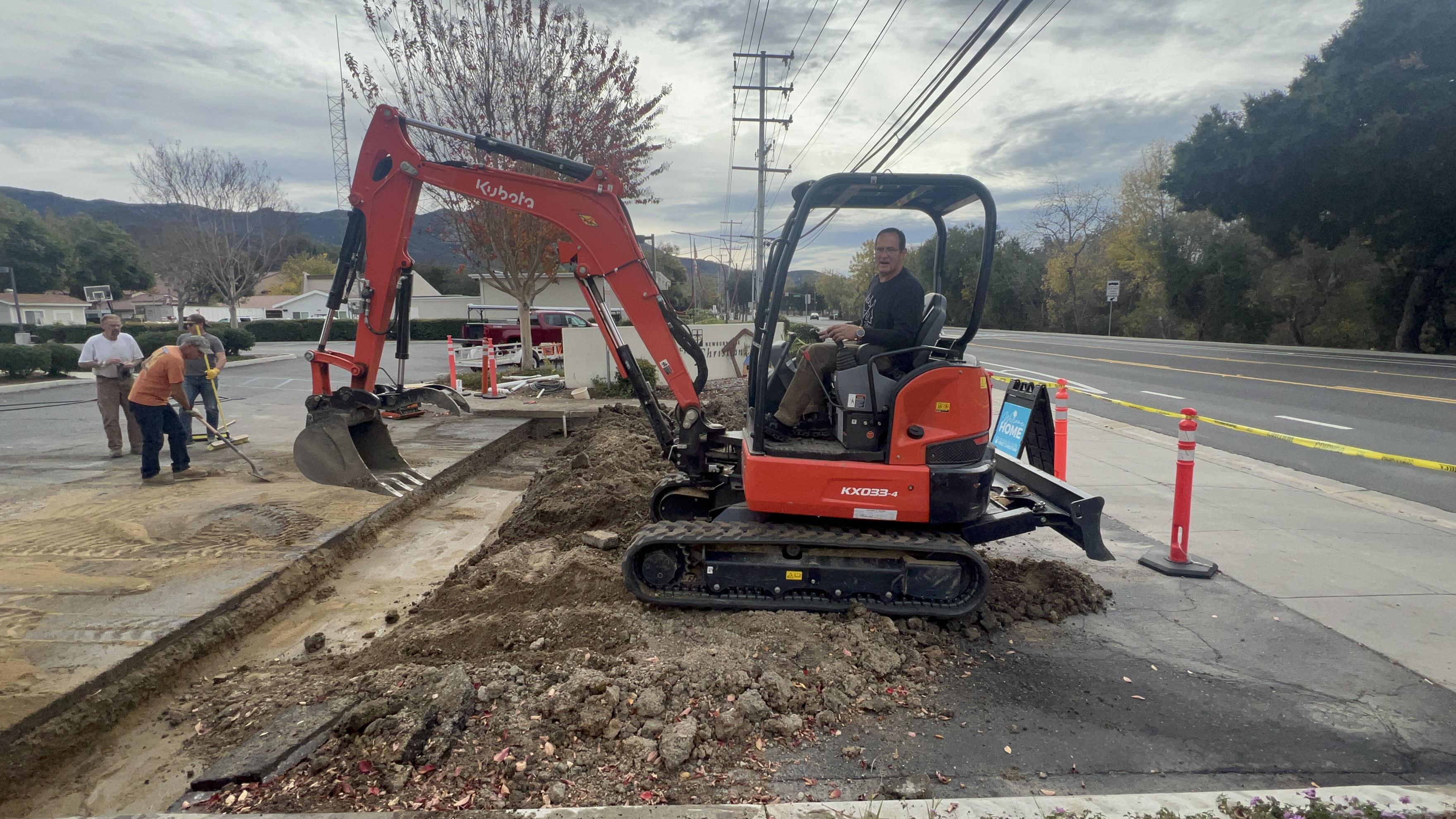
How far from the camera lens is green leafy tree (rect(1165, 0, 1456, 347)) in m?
22.0

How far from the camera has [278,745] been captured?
10.4ft

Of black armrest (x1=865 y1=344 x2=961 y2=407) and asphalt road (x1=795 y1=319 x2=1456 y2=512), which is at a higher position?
black armrest (x1=865 y1=344 x2=961 y2=407)

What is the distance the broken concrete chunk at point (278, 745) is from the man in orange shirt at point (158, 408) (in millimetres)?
5550

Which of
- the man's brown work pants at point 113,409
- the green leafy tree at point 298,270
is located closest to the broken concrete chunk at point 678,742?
the man's brown work pants at point 113,409

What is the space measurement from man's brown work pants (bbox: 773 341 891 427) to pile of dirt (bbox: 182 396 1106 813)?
1.22 metres

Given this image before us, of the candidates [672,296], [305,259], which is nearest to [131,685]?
[672,296]

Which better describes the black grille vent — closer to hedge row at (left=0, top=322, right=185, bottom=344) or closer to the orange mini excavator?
the orange mini excavator

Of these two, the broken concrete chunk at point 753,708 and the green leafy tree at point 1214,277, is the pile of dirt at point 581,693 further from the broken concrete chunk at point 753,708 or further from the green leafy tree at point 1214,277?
the green leafy tree at point 1214,277

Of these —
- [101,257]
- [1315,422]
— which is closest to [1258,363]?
[1315,422]

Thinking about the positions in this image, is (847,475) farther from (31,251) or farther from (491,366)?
(31,251)

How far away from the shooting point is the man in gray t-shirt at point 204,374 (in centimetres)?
965

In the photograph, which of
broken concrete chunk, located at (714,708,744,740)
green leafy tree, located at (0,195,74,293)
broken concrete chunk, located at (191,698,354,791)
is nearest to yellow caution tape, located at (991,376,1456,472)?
broken concrete chunk, located at (714,708,744,740)

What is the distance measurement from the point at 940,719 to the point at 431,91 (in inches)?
630

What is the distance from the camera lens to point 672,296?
56094mm
